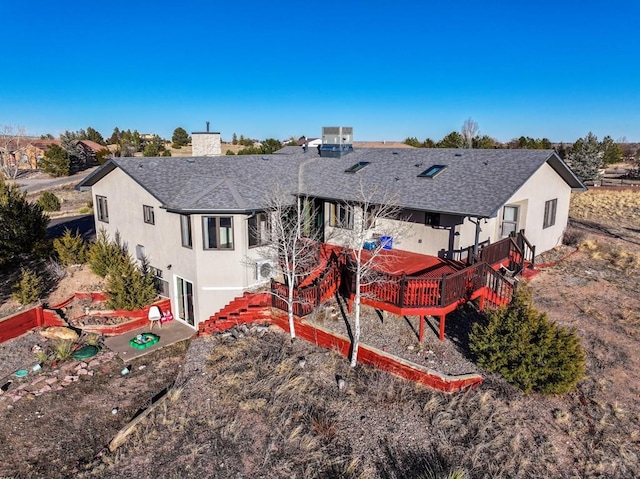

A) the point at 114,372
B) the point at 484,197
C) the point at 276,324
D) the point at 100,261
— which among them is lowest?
the point at 114,372

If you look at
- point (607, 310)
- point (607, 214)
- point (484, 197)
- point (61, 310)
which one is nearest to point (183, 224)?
point (61, 310)

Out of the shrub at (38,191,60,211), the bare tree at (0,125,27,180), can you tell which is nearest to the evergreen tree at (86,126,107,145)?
the bare tree at (0,125,27,180)

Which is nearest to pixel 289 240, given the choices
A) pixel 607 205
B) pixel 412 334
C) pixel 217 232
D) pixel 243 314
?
pixel 217 232

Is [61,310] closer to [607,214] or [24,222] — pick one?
[24,222]

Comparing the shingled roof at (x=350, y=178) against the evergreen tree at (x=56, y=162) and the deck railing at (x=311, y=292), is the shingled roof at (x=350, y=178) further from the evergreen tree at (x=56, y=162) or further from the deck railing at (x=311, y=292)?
the evergreen tree at (x=56, y=162)

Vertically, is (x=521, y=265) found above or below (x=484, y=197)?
below

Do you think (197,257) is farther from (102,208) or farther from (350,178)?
(102,208)

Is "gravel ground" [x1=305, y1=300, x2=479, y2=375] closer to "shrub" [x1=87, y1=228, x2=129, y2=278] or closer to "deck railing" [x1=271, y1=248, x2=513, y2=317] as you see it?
"deck railing" [x1=271, y1=248, x2=513, y2=317]
